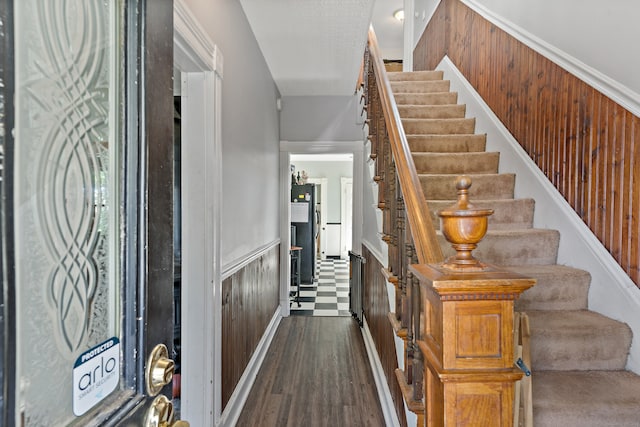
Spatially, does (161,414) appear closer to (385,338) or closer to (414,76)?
(385,338)

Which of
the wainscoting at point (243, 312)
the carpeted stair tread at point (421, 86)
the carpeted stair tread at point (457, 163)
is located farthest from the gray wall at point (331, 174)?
the carpeted stair tread at point (457, 163)

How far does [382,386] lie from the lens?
7.68 ft

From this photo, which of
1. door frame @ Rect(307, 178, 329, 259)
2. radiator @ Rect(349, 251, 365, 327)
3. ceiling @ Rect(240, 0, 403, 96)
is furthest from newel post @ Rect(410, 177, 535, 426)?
door frame @ Rect(307, 178, 329, 259)

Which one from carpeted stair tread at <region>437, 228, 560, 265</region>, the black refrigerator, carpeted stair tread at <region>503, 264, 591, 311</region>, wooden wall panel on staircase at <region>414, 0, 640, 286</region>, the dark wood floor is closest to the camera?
wooden wall panel on staircase at <region>414, 0, 640, 286</region>

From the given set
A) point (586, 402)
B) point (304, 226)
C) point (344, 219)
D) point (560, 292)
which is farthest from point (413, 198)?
point (344, 219)

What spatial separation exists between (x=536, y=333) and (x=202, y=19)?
194cm

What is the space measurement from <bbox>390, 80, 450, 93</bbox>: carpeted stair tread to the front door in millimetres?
3029

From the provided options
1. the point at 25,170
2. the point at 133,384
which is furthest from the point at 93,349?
the point at 25,170

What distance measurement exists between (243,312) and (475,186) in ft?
5.77

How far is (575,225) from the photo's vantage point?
1750 mm

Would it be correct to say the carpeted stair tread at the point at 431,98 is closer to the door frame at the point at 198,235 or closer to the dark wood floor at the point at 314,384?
the door frame at the point at 198,235

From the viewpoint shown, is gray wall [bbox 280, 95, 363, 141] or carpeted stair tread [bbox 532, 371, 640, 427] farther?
gray wall [bbox 280, 95, 363, 141]

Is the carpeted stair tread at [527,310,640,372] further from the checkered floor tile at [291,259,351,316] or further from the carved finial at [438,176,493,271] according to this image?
the checkered floor tile at [291,259,351,316]

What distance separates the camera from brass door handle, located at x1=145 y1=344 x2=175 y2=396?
65 cm
